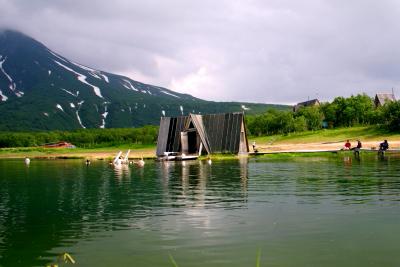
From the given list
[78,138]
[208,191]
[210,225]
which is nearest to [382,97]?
[78,138]

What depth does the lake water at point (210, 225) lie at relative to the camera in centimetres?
1505

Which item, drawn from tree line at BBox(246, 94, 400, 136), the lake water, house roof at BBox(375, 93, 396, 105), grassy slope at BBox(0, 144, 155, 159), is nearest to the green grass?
tree line at BBox(246, 94, 400, 136)

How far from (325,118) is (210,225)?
12339cm

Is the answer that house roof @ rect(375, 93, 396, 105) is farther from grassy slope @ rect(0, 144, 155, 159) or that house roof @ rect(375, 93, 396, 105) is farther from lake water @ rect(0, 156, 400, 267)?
lake water @ rect(0, 156, 400, 267)

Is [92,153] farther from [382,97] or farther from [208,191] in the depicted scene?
[382,97]

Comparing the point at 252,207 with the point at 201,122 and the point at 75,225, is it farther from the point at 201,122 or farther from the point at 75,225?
the point at 201,122

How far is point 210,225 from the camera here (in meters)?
19.7

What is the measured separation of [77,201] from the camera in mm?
28609

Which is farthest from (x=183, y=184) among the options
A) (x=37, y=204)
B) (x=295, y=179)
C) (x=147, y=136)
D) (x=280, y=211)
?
(x=147, y=136)

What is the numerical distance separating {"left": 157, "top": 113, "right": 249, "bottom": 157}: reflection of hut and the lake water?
146 ft

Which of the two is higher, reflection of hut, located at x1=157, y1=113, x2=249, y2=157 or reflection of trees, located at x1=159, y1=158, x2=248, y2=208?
reflection of hut, located at x1=157, y1=113, x2=249, y2=157

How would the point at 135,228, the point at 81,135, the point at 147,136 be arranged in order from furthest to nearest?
the point at 81,135
the point at 147,136
the point at 135,228

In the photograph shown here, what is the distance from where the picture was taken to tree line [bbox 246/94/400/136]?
126125mm

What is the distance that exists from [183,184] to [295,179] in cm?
859
